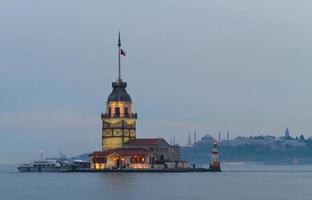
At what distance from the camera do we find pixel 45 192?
108562 mm

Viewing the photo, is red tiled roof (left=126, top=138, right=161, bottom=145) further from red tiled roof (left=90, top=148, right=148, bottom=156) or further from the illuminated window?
the illuminated window

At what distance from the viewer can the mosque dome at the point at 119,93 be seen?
580ft

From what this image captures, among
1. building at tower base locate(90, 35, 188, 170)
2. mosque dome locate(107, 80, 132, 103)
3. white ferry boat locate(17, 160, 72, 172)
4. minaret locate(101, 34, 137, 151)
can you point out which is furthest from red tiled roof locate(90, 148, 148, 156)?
white ferry boat locate(17, 160, 72, 172)

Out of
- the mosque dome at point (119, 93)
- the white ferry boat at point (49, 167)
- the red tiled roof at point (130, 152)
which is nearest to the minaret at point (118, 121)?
the mosque dome at point (119, 93)

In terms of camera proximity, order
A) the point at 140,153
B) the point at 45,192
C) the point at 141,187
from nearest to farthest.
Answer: the point at 45,192 → the point at 141,187 → the point at 140,153

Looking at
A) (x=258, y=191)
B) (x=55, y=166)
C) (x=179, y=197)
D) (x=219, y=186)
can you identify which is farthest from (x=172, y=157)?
(x=179, y=197)

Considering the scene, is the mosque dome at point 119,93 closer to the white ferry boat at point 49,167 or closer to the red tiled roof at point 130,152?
the red tiled roof at point 130,152

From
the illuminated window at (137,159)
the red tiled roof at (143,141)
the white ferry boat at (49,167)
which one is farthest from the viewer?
the white ferry boat at (49,167)

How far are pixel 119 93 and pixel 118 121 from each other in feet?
19.3

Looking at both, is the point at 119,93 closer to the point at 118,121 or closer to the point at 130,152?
the point at 118,121

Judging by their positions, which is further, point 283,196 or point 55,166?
point 55,166

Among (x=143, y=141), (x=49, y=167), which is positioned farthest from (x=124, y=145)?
(x=49, y=167)

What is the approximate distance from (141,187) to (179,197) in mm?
18607

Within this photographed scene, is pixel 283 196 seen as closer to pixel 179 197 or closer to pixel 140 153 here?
pixel 179 197
